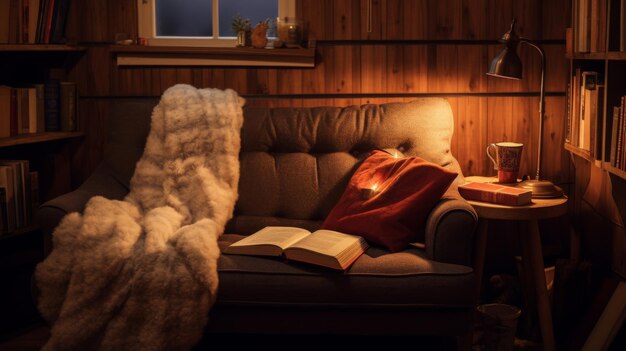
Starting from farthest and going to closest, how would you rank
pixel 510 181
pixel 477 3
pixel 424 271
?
pixel 477 3 < pixel 510 181 < pixel 424 271

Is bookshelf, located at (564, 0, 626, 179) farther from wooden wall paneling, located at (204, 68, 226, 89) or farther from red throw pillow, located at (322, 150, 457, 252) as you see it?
wooden wall paneling, located at (204, 68, 226, 89)

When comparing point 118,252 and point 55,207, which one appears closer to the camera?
point 118,252

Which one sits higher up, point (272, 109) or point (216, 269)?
point (272, 109)

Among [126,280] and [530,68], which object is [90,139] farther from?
[530,68]

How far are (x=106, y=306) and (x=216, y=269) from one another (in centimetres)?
38

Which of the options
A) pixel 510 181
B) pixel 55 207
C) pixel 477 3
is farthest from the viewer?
pixel 477 3

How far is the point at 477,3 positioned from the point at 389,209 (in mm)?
1304

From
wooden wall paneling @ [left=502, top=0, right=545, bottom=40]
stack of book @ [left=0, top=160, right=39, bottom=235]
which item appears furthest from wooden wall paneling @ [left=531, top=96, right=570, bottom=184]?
stack of book @ [left=0, top=160, right=39, bottom=235]

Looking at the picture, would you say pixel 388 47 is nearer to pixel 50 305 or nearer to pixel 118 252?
pixel 118 252

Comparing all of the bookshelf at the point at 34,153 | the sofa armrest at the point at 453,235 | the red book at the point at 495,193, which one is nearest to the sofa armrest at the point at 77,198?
the bookshelf at the point at 34,153

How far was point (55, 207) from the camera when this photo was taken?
2.74 metres

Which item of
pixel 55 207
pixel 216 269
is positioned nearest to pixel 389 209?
pixel 216 269

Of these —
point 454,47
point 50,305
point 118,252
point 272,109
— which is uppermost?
point 454,47

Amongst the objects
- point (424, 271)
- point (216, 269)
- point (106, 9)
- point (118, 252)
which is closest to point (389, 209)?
point (424, 271)
